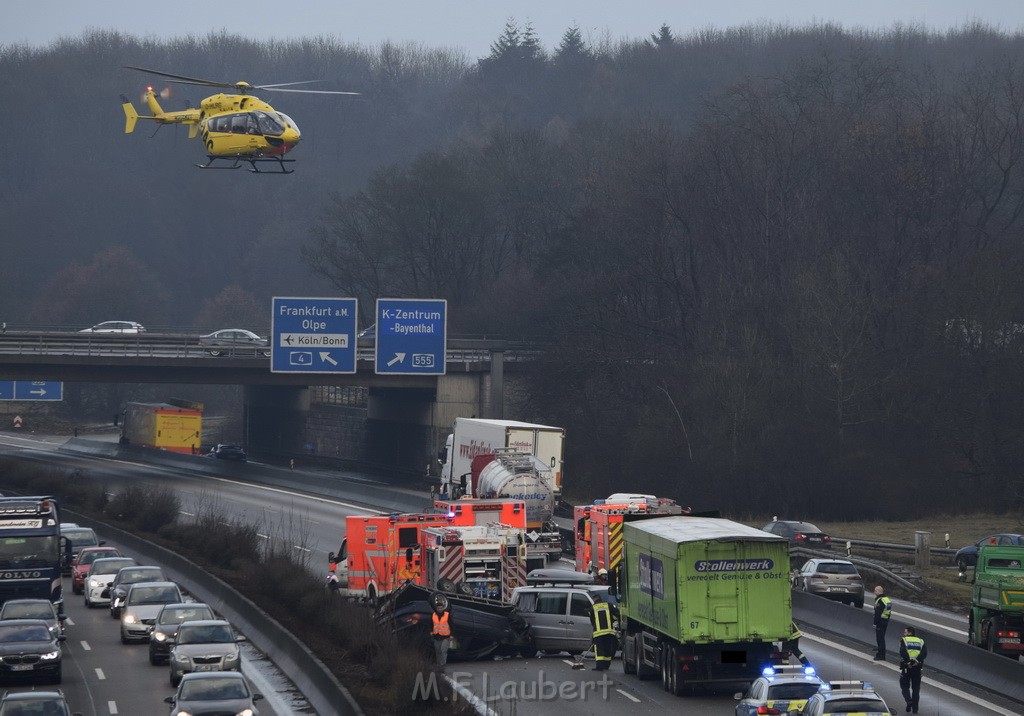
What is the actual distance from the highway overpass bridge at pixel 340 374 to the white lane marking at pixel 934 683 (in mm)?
38164

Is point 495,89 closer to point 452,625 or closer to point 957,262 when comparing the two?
point 957,262

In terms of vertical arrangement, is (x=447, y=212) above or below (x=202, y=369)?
above

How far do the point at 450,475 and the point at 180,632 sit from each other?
25271 millimetres

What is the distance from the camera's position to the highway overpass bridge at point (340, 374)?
66062 millimetres

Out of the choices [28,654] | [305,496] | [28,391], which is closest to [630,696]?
[28,654]

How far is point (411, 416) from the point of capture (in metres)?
78.4

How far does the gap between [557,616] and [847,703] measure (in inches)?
448

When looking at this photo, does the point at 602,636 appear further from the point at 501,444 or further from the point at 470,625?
the point at 501,444

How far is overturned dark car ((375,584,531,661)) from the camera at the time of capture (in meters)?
28.2

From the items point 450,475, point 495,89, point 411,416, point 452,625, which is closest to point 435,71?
point 495,89

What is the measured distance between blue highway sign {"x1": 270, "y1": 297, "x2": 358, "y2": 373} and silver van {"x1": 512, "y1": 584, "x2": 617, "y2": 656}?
34.5m

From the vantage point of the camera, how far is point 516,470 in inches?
1705

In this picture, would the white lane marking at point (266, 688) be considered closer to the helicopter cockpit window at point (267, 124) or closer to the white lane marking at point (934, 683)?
the white lane marking at point (934, 683)

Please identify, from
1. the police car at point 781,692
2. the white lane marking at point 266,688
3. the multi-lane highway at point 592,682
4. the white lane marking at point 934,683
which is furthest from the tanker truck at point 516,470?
the police car at point 781,692
